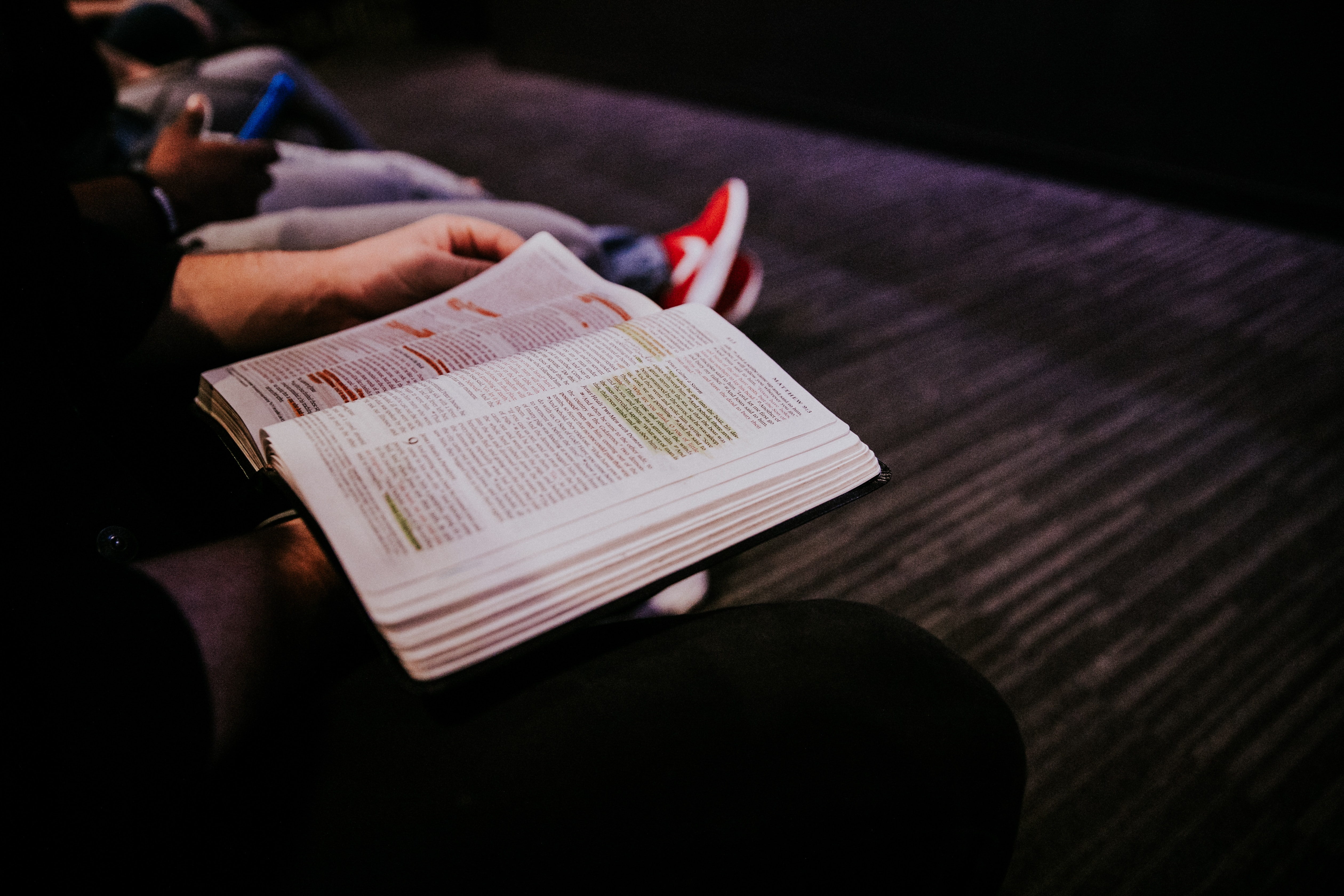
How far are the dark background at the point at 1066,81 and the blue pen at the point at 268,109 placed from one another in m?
1.78

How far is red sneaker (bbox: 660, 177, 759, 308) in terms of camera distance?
1.10 m

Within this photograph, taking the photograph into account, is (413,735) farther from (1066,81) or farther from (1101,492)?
(1066,81)

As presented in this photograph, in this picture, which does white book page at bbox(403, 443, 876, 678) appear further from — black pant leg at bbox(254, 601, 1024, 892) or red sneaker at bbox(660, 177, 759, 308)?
red sneaker at bbox(660, 177, 759, 308)

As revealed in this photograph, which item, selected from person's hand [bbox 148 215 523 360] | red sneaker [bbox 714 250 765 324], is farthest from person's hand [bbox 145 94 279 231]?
red sneaker [bbox 714 250 765 324]

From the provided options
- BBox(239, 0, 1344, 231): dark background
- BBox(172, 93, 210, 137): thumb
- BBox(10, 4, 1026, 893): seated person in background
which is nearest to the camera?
BBox(10, 4, 1026, 893): seated person in background

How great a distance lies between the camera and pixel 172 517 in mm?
499

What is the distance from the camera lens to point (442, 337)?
0.54m

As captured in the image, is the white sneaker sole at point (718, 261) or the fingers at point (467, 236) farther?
the white sneaker sole at point (718, 261)

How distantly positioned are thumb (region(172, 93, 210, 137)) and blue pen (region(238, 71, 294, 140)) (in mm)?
228

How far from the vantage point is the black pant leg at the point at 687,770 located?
0.31m

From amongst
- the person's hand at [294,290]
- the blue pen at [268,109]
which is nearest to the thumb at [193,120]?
the blue pen at [268,109]

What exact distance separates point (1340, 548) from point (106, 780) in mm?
1205

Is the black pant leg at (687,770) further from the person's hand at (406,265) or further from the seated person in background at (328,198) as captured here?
the seated person in background at (328,198)

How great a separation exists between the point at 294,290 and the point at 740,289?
754 mm
